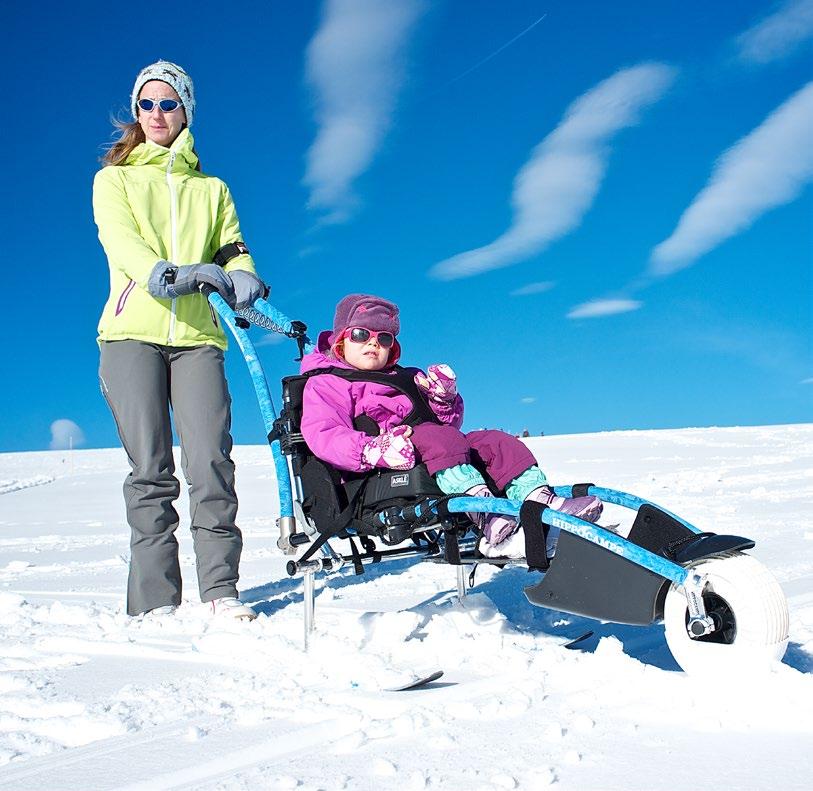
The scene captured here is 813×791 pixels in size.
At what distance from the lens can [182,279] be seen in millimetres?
3738

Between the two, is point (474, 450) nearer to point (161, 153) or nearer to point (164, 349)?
point (164, 349)

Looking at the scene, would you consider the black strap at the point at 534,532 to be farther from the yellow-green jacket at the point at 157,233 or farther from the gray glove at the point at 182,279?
the yellow-green jacket at the point at 157,233

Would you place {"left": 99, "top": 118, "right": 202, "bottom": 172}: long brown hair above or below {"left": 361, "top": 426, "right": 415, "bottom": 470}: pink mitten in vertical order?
above

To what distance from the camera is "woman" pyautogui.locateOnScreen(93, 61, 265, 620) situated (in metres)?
3.96

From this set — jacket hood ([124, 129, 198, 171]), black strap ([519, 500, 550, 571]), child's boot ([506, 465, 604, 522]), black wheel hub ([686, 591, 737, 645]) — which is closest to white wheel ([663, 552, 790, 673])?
black wheel hub ([686, 591, 737, 645])

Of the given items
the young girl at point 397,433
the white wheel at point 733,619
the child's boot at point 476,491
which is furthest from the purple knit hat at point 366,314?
the white wheel at point 733,619

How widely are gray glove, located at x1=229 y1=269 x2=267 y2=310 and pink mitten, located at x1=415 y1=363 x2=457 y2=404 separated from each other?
0.96 m

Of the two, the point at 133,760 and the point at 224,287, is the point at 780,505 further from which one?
the point at 133,760

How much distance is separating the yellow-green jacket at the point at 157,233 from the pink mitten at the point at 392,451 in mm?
1532

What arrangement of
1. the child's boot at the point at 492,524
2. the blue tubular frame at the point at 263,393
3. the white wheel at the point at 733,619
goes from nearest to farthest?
the white wheel at the point at 733,619 → the child's boot at the point at 492,524 → the blue tubular frame at the point at 263,393

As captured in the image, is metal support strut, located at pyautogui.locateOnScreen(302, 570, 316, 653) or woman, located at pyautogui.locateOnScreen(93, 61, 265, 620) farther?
woman, located at pyautogui.locateOnScreen(93, 61, 265, 620)

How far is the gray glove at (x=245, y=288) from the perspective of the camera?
3.82 metres

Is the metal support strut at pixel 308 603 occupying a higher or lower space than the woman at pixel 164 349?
lower

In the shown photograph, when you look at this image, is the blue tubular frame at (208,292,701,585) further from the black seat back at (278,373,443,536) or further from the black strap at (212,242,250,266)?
the black strap at (212,242,250,266)
